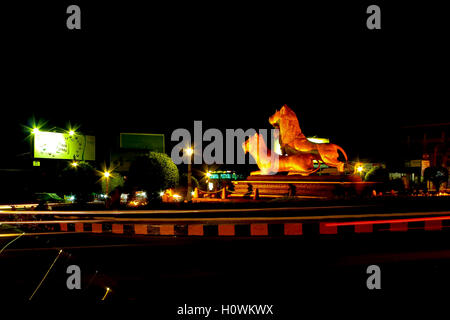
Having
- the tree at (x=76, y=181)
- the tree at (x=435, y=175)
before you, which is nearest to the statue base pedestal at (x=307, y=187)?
the tree at (x=435, y=175)

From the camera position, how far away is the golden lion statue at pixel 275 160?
15383 millimetres

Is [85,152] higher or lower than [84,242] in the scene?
higher

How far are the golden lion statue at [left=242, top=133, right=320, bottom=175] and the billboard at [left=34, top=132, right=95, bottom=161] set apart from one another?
13.3m

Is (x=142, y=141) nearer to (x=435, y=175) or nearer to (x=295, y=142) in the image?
(x=295, y=142)

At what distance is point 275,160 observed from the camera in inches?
632

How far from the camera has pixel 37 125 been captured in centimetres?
2512

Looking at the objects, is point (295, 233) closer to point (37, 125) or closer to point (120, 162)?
point (37, 125)

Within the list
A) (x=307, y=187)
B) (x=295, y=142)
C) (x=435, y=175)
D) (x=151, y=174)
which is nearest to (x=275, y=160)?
(x=295, y=142)

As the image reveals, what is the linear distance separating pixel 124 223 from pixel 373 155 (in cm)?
3273

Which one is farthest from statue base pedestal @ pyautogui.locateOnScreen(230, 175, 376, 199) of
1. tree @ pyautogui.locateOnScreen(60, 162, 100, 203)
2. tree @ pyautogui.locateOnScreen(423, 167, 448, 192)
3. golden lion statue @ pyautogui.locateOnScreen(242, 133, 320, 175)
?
tree @ pyautogui.locateOnScreen(60, 162, 100, 203)

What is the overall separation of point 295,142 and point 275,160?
1.12 m

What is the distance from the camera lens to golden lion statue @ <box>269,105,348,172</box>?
14844 millimetres

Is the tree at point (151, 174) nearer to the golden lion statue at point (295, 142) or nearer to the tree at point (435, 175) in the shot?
the golden lion statue at point (295, 142)
